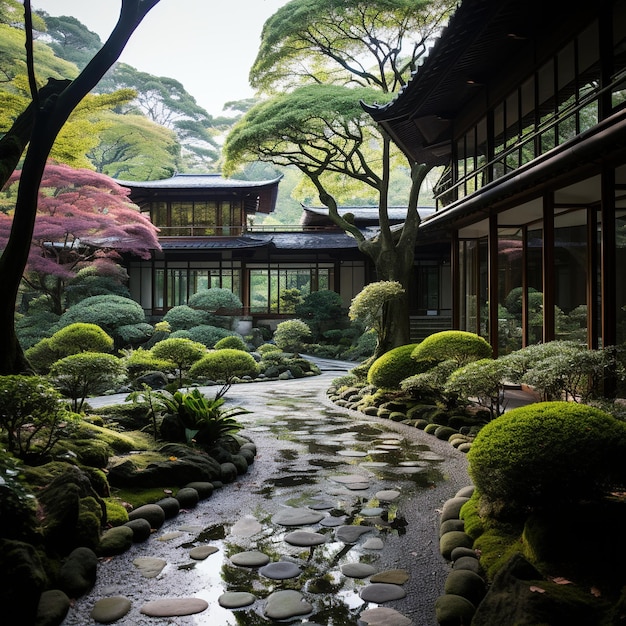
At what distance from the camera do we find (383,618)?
311cm

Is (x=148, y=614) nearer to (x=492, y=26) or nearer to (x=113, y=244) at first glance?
(x=492, y=26)

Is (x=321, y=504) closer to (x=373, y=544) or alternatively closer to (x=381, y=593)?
(x=373, y=544)

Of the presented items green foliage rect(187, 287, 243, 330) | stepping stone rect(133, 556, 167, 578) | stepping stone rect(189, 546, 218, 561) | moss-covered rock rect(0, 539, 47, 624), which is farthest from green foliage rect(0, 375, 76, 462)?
green foliage rect(187, 287, 243, 330)

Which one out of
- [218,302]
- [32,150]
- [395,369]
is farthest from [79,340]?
[218,302]

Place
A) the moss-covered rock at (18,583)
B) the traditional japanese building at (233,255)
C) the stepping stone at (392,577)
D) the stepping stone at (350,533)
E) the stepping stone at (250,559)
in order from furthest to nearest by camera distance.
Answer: the traditional japanese building at (233,255)
the stepping stone at (350,533)
the stepping stone at (250,559)
the stepping stone at (392,577)
the moss-covered rock at (18,583)

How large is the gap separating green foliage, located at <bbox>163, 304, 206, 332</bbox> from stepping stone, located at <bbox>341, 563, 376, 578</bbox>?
19371 mm

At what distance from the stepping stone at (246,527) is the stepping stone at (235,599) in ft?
3.22

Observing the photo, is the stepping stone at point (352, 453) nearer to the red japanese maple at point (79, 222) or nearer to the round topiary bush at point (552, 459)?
the round topiary bush at point (552, 459)

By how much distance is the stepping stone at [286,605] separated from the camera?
Answer: 3.14 metres

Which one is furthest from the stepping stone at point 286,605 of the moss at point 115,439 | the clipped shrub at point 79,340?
the clipped shrub at point 79,340

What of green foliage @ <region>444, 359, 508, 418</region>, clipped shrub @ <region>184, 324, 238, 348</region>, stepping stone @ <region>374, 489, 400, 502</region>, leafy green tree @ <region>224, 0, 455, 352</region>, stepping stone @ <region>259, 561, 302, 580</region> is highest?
leafy green tree @ <region>224, 0, 455, 352</region>

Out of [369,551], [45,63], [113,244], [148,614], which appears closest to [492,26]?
[369,551]

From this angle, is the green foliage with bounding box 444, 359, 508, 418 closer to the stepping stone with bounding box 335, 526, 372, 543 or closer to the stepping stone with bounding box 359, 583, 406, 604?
the stepping stone with bounding box 335, 526, 372, 543

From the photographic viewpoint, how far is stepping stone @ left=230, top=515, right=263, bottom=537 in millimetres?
4402
